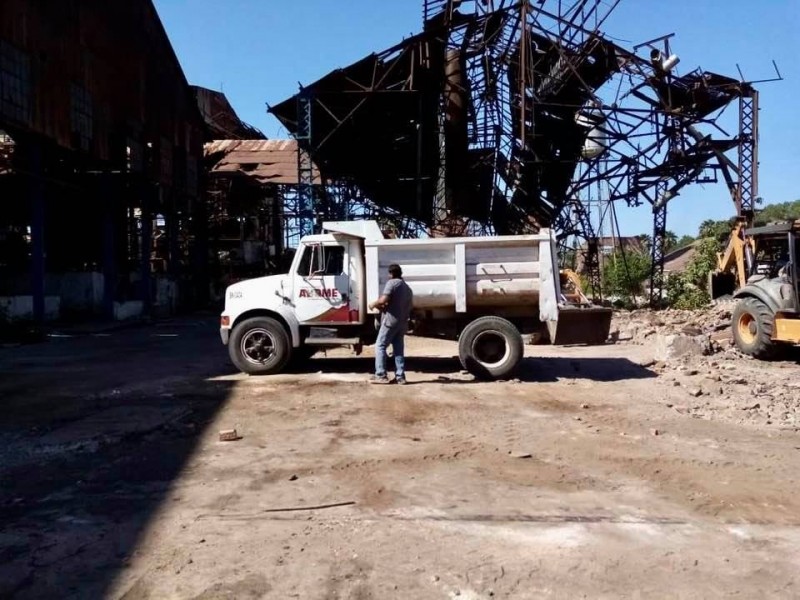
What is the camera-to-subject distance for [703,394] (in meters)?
9.66

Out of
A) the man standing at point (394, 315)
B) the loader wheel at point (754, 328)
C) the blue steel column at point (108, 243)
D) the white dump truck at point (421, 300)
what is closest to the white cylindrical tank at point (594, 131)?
the loader wheel at point (754, 328)

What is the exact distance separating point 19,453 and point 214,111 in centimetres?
4143

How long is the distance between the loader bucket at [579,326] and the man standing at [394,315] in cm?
236

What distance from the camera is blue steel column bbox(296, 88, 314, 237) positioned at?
79.6ft

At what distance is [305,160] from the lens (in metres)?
27.3

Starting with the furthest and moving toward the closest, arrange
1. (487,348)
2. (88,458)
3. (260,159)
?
(260,159)
(487,348)
(88,458)

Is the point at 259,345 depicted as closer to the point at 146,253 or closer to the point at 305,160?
the point at 305,160

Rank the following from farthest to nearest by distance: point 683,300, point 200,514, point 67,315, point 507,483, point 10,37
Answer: point 683,300
point 67,315
point 10,37
point 507,483
point 200,514

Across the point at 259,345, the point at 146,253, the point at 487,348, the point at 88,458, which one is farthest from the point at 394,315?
the point at 146,253

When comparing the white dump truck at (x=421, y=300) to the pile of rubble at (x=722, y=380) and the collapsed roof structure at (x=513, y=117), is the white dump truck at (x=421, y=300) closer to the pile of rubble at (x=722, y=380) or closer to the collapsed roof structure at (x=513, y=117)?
the pile of rubble at (x=722, y=380)

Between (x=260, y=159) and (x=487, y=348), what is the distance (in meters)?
28.5

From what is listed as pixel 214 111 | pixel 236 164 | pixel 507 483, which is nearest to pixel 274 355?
pixel 507 483

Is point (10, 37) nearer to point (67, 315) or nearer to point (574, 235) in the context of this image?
point (67, 315)

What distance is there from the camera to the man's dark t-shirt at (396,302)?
1046 cm
